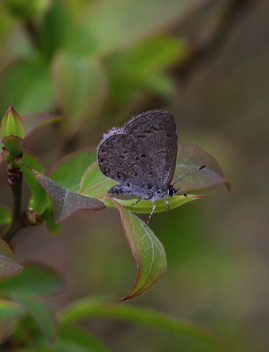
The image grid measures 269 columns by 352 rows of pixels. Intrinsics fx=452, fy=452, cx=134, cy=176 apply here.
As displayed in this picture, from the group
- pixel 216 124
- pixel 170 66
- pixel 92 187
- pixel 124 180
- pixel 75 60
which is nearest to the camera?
pixel 92 187

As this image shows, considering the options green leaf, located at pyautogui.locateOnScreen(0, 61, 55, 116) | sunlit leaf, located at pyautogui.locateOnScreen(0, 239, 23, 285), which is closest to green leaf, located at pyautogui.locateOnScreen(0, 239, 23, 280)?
sunlit leaf, located at pyautogui.locateOnScreen(0, 239, 23, 285)

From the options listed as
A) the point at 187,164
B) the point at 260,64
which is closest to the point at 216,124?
the point at 260,64

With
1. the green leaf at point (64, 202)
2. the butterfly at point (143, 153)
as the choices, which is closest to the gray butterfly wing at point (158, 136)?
the butterfly at point (143, 153)

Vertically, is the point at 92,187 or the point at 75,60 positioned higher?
the point at 75,60

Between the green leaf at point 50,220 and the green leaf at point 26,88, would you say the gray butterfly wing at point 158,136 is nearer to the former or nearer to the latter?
the green leaf at point 50,220

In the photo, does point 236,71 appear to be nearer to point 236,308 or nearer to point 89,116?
point 236,308

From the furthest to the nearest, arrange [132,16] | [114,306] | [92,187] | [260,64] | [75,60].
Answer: [260,64] < [132,16] < [75,60] < [114,306] < [92,187]

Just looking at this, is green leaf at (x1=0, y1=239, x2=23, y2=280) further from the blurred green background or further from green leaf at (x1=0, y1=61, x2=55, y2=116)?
green leaf at (x1=0, y1=61, x2=55, y2=116)
